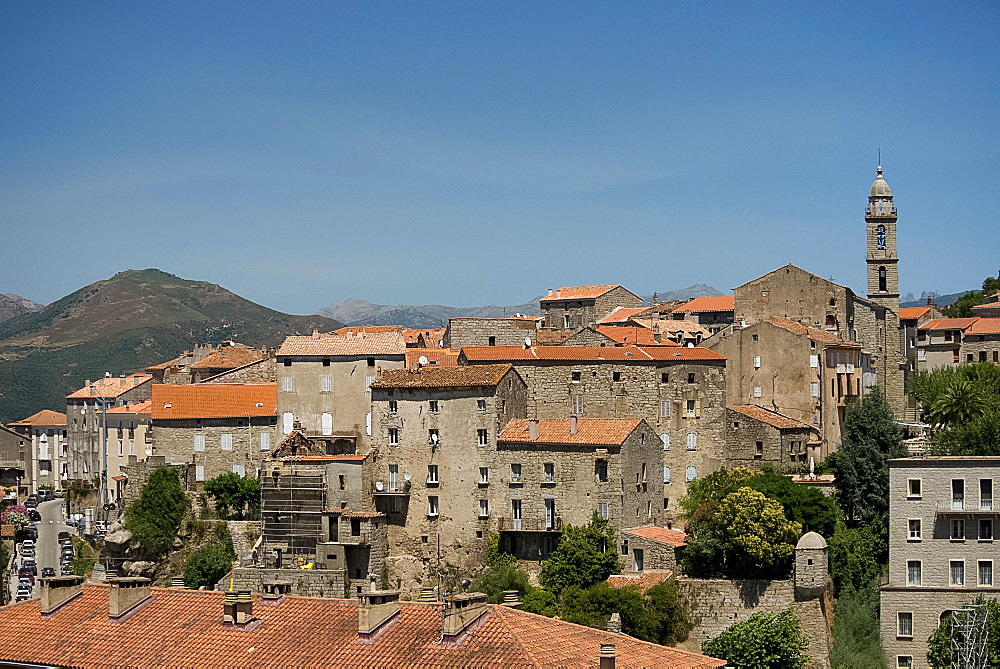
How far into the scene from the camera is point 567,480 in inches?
2781

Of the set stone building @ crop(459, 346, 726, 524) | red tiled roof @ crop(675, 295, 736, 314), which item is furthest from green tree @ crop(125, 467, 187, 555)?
red tiled roof @ crop(675, 295, 736, 314)

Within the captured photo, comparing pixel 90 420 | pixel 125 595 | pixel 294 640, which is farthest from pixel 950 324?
pixel 125 595

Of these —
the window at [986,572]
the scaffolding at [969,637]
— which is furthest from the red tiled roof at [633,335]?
the scaffolding at [969,637]

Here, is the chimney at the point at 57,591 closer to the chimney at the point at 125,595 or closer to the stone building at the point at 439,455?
the chimney at the point at 125,595

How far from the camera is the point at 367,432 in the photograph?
79.1m

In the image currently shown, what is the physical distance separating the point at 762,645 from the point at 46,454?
75116 millimetres

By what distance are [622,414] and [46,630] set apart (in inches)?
1487

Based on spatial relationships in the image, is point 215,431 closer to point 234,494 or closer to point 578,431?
point 234,494

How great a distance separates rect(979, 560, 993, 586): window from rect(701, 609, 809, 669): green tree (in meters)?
8.55

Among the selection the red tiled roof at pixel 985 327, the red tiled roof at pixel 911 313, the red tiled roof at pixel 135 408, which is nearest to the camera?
the red tiled roof at pixel 135 408

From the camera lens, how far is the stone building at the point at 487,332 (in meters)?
90.8

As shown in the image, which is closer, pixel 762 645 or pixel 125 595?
pixel 125 595

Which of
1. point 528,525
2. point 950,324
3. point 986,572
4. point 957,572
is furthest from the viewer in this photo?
point 950,324

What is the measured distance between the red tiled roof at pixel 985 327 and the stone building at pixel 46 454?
69.9 m
